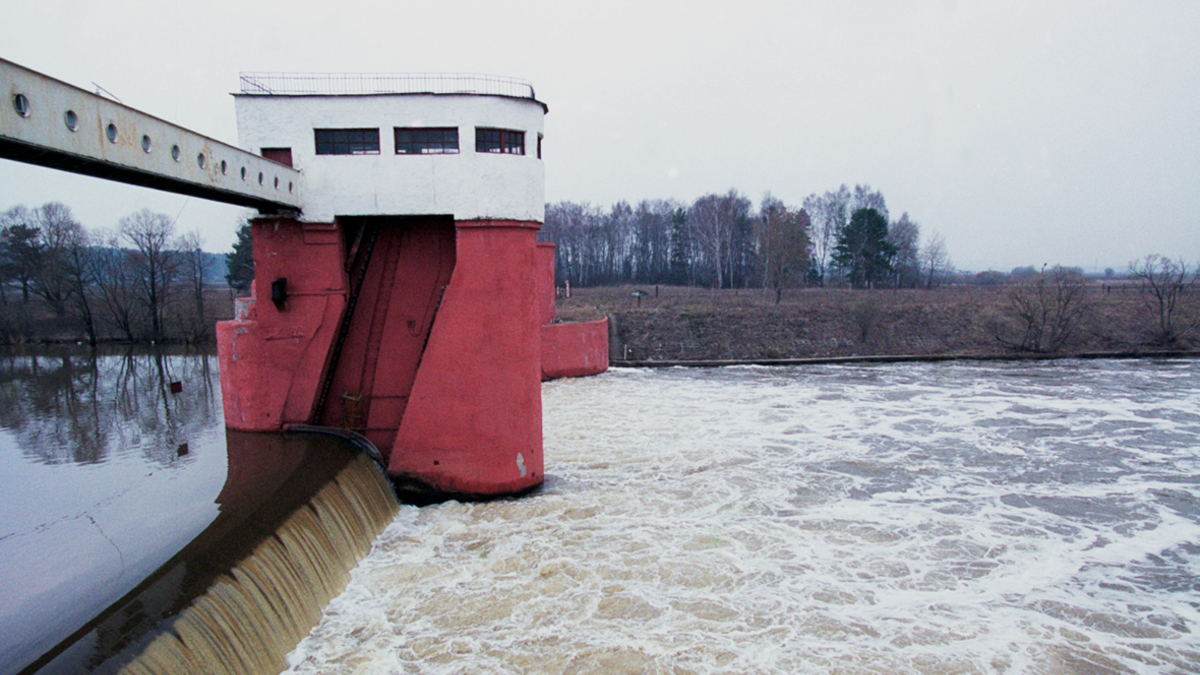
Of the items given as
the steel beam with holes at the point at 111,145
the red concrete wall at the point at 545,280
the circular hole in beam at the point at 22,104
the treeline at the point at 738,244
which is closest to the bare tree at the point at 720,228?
the treeline at the point at 738,244

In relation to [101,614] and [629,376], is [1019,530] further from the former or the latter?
[629,376]

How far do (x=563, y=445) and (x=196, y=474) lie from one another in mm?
6325

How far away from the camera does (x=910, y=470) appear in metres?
11.8

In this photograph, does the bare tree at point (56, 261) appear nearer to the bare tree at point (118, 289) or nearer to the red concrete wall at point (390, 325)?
the bare tree at point (118, 289)

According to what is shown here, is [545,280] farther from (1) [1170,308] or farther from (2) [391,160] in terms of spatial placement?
(1) [1170,308]

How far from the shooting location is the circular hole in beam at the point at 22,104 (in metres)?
4.29

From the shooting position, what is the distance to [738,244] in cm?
6128

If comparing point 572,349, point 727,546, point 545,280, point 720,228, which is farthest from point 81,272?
point 720,228

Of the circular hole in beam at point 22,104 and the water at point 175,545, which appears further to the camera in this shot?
the water at point 175,545

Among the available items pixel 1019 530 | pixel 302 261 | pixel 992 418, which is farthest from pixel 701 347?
pixel 302 261

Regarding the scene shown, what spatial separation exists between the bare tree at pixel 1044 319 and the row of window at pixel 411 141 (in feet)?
86.8

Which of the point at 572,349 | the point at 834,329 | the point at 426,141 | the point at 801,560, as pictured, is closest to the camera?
the point at 801,560

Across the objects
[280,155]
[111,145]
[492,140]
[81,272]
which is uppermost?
[492,140]

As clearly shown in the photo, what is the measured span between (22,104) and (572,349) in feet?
54.7
